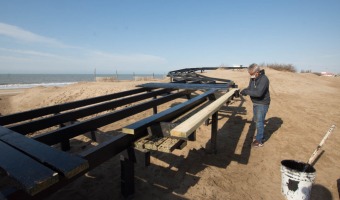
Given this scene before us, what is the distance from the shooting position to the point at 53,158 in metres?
1.77

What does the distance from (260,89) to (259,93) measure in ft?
0.31

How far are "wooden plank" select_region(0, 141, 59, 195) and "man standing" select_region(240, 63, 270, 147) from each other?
186 inches

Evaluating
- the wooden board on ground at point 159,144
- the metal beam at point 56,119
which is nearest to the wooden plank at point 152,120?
the wooden board on ground at point 159,144

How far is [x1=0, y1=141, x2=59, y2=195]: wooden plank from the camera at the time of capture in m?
1.45

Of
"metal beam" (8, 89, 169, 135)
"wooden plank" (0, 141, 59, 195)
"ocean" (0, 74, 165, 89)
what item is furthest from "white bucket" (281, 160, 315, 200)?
"ocean" (0, 74, 165, 89)

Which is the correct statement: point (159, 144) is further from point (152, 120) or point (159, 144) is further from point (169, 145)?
point (152, 120)

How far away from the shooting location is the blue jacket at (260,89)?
5.24m

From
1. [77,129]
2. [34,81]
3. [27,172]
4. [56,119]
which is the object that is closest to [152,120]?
[77,129]

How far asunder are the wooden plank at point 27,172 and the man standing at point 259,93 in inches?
186

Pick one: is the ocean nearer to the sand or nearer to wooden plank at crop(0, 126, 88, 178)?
the sand

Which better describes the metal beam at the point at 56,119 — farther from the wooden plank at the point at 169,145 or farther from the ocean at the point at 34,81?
the ocean at the point at 34,81

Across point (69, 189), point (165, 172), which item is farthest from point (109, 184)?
point (165, 172)

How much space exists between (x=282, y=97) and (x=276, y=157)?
25.3 ft

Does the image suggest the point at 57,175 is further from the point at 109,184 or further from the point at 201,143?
the point at 201,143
